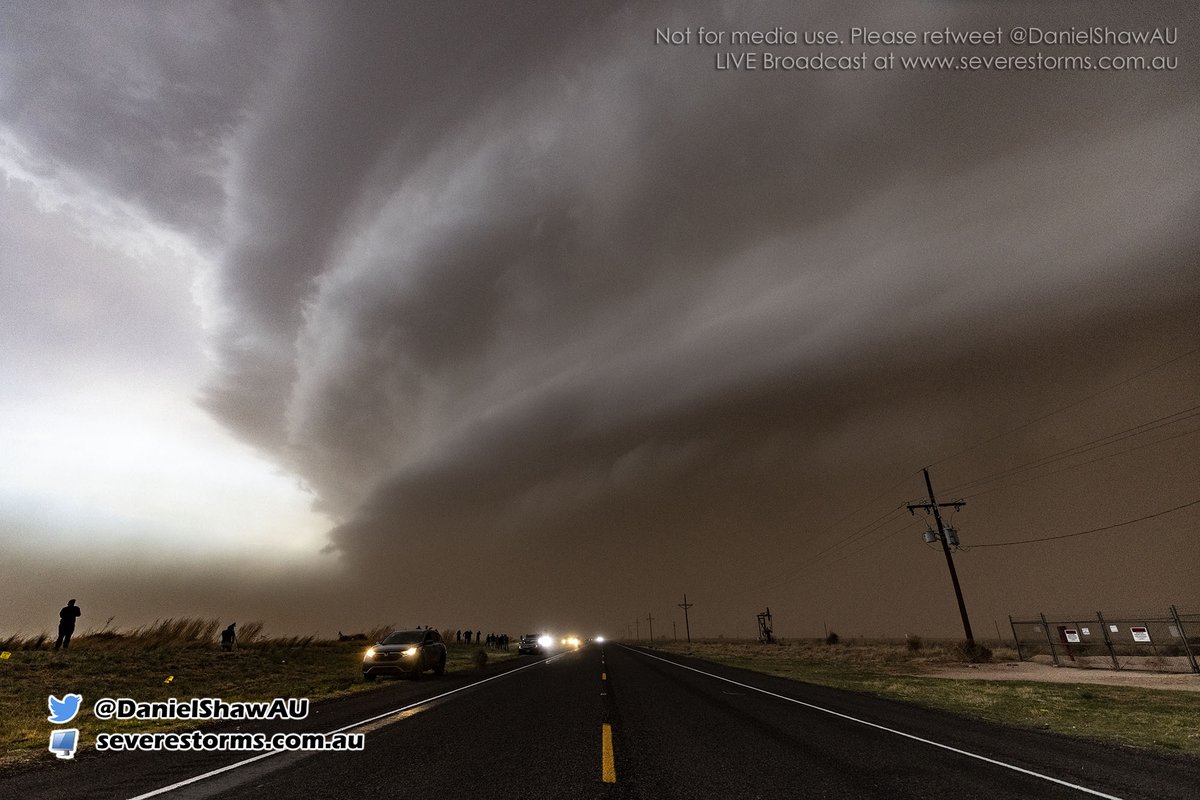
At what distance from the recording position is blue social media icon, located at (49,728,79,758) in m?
7.99

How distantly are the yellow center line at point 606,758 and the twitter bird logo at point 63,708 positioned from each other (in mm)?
9587

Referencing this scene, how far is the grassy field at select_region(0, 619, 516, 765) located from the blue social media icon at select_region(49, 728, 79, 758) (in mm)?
151

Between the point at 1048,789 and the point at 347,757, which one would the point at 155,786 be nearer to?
the point at 347,757

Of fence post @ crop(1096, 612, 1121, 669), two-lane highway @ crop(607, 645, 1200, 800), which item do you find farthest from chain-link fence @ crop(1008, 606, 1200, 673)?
two-lane highway @ crop(607, 645, 1200, 800)

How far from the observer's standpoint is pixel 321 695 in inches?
590

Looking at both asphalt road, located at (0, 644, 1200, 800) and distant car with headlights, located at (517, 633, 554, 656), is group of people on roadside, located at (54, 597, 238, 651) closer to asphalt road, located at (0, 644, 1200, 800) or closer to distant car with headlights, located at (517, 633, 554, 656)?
asphalt road, located at (0, 644, 1200, 800)

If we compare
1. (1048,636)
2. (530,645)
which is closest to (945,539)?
(1048,636)

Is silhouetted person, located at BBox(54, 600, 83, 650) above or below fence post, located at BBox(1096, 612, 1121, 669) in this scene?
above

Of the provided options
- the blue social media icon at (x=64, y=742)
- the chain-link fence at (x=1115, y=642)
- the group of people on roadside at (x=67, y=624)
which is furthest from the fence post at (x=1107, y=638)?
the group of people on roadside at (x=67, y=624)

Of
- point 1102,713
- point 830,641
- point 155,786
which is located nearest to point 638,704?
point 155,786

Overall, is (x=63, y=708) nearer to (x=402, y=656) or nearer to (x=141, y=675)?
(x=141, y=675)

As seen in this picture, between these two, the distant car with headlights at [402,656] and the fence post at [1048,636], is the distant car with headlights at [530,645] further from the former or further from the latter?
the fence post at [1048,636]

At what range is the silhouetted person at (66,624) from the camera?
20781 millimetres

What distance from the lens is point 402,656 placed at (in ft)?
65.0
